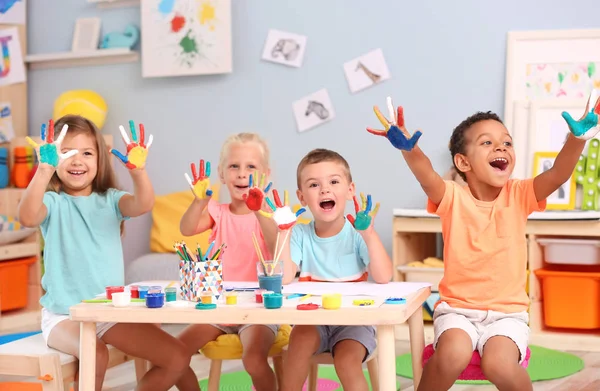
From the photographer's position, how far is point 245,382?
2.64 metres

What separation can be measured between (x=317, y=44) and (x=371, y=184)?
0.70 m

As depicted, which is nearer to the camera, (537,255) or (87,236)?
(87,236)

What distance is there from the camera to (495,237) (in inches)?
72.2

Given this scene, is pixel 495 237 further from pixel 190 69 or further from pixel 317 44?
pixel 190 69

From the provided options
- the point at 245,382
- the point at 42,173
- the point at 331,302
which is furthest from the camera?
the point at 245,382

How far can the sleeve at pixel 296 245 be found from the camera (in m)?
2.02

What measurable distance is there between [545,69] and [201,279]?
7.52 ft

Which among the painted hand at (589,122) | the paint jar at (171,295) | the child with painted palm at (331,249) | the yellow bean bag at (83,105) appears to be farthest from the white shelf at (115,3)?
the painted hand at (589,122)

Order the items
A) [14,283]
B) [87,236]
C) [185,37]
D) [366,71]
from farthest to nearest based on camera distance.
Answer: [185,37] → [14,283] → [366,71] → [87,236]

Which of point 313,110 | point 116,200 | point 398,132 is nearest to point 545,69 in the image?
point 313,110

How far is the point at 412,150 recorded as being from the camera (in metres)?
1.76

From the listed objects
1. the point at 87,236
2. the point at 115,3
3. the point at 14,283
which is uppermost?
the point at 115,3

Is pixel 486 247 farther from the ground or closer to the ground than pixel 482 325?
farther from the ground

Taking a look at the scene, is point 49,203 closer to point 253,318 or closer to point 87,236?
point 87,236
